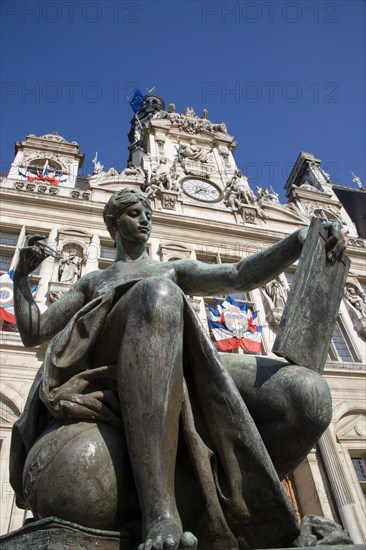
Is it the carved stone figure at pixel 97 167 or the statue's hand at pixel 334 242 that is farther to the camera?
the carved stone figure at pixel 97 167

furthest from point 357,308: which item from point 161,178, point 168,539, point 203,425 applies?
point 168,539

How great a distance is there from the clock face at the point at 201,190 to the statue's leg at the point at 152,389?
15.4 m

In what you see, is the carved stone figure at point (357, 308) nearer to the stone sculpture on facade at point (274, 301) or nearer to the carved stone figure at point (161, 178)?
the stone sculpture on facade at point (274, 301)

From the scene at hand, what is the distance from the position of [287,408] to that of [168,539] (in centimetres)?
71

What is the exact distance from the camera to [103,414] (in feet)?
5.80

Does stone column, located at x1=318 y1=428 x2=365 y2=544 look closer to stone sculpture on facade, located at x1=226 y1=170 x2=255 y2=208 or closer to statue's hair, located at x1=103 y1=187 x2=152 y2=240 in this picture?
statue's hair, located at x1=103 y1=187 x2=152 y2=240

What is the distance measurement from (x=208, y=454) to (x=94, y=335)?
2.36ft

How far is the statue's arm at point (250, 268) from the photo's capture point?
2.16m

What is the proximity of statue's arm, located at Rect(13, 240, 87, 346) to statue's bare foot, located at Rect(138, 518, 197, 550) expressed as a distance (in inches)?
51.2

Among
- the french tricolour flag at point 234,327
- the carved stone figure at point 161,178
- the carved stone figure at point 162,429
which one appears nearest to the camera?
the carved stone figure at point 162,429

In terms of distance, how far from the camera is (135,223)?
266cm

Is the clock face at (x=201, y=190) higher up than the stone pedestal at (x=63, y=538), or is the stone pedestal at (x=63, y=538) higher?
the clock face at (x=201, y=190)

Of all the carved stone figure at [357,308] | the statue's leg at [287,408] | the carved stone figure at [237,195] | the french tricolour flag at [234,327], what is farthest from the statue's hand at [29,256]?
the carved stone figure at [237,195]

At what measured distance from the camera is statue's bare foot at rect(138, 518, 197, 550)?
4.26 feet
